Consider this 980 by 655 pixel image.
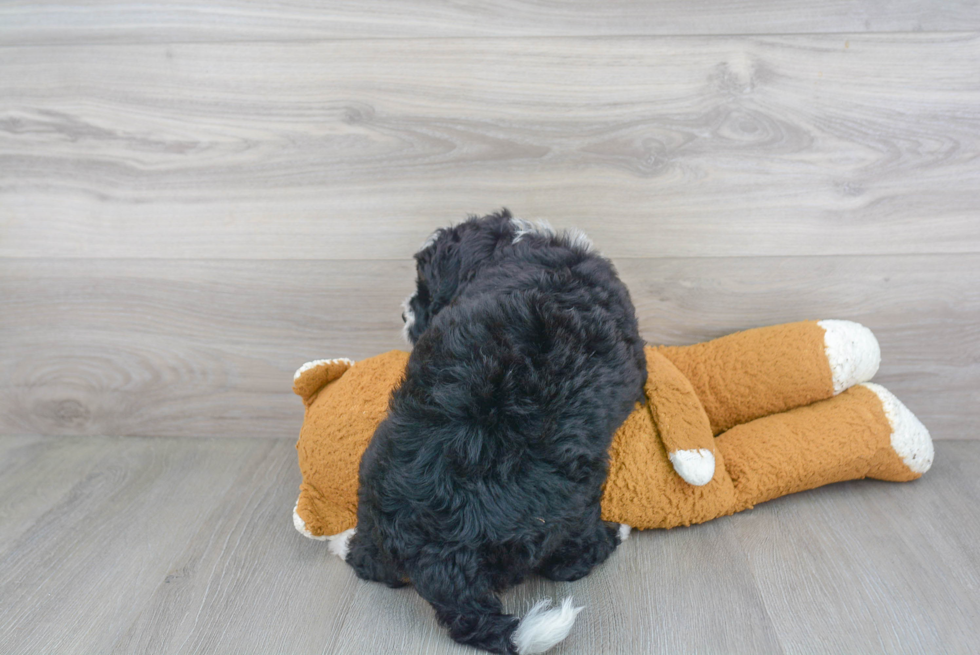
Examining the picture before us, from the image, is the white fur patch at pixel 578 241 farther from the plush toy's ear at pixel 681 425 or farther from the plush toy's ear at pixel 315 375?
the plush toy's ear at pixel 315 375

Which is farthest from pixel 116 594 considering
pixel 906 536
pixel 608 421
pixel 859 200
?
pixel 859 200

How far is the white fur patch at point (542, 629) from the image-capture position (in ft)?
2.52

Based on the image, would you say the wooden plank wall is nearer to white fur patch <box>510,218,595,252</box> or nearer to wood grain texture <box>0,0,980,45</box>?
wood grain texture <box>0,0,980,45</box>

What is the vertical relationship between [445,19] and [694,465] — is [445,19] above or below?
above

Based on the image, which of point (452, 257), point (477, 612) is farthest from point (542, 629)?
point (452, 257)

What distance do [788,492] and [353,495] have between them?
2.23 feet

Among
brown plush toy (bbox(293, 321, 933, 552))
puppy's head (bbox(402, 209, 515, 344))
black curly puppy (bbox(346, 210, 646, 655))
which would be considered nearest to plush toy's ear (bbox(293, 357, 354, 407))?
brown plush toy (bbox(293, 321, 933, 552))

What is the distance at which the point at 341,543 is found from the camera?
980mm

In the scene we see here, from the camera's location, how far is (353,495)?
38.6 inches

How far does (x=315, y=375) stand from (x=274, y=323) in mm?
286

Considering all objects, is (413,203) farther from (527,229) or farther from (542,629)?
(542,629)

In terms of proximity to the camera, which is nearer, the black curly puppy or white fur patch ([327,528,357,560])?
the black curly puppy

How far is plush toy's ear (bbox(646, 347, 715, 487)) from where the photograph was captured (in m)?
0.96

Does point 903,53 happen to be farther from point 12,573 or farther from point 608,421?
point 12,573
